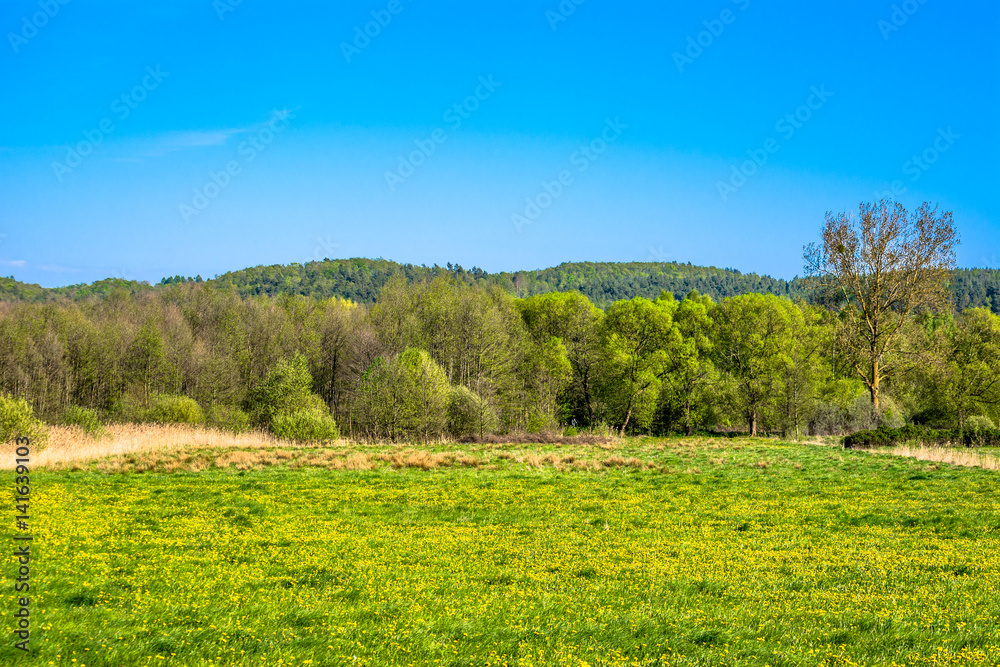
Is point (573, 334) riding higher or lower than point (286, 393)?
higher

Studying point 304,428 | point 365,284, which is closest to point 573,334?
point 304,428

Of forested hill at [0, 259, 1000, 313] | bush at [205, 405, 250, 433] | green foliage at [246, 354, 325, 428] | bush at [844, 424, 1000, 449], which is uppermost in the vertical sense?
forested hill at [0, 259, 1000, 313]

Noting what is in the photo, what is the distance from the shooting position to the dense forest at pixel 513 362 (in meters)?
59.7

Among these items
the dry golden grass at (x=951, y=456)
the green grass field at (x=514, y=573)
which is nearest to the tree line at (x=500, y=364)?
the dry golden grass at (x=951, y=456)

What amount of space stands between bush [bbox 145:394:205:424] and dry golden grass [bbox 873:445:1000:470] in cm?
4775

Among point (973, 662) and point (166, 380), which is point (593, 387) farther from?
point (973, 662)

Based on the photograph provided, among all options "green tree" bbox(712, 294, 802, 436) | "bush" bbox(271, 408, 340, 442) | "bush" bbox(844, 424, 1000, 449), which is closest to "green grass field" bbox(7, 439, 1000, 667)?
"bush" bbox(844, 424, 1000, 449)

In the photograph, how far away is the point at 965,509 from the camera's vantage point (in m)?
18.1

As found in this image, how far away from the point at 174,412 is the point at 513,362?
3092 centimetres

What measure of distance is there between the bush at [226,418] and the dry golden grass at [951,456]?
1912 inches

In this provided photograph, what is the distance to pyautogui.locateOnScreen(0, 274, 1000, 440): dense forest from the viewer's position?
59656mm

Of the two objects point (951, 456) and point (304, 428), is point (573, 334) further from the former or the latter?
point (951, 456)

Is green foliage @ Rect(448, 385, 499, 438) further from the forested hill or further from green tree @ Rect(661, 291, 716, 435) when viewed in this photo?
the forested hill

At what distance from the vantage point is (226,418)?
196 feet
